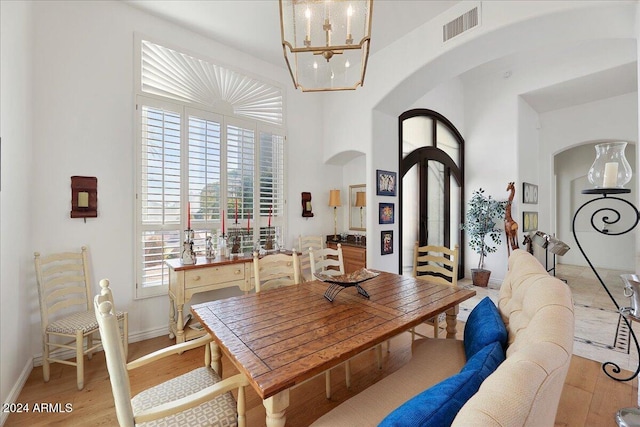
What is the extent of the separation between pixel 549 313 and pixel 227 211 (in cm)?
315

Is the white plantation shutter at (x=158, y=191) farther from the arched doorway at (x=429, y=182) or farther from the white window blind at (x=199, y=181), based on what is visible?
the arched doorway at (x=429, y=182)

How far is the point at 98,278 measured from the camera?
2643mm

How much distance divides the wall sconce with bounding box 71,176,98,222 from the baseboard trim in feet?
4.08

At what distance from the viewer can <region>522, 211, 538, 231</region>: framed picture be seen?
196 inches

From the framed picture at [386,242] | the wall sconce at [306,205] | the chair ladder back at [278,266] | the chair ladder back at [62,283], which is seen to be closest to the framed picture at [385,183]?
the framed picture at [386,242]

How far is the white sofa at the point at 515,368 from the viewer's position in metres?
0.56

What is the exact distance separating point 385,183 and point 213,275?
248 centimetres

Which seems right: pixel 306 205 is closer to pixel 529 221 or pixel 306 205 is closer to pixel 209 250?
pixel 209 250

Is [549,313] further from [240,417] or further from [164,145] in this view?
[164,145]

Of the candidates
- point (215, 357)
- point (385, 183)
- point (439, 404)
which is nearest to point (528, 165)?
point (385, 183)

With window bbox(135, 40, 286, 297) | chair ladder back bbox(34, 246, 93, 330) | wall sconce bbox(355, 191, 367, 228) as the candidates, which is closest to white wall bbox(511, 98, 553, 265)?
wall sconce bbox(355, 191, 367, 228)

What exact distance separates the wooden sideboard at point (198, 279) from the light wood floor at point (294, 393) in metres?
0.35

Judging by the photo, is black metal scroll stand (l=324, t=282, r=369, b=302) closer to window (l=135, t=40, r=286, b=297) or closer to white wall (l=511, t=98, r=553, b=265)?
window (l=135, t=40, r=286, b=297)

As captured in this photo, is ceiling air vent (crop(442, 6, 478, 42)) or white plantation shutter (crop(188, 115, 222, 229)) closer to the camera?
ceiling air vent (crop(442, 6, 478, 42))
